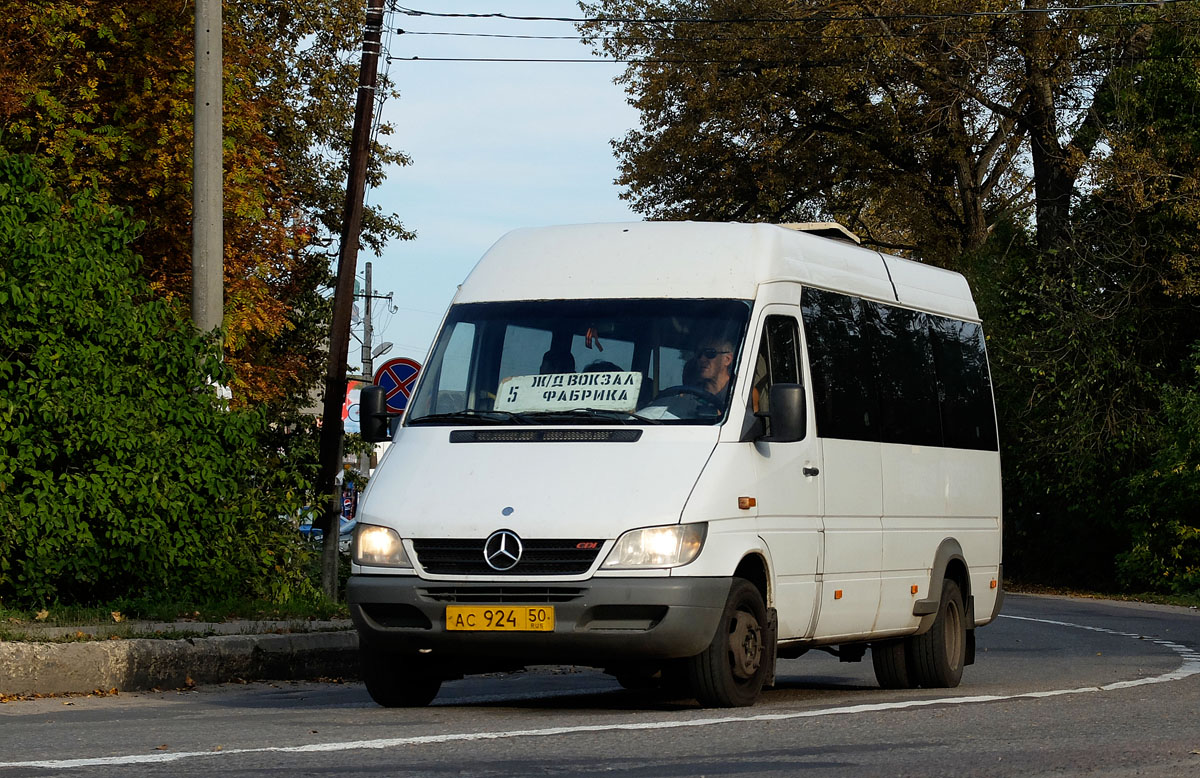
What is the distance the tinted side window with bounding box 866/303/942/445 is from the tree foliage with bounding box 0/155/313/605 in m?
5.62

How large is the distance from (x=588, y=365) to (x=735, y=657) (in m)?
1.80

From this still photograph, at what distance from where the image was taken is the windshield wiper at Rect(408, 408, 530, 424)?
413 inches

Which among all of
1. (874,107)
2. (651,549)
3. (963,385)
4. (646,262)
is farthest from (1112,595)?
(651,549)

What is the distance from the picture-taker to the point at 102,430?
47.6 ft

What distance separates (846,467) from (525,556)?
271cm

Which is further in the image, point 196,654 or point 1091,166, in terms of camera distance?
point 1091,166

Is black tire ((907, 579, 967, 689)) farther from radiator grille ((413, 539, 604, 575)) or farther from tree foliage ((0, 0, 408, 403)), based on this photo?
tree foliage ((0, 0, 408, 403))

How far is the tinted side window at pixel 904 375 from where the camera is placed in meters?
12.5

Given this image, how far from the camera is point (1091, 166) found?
32.3 metres

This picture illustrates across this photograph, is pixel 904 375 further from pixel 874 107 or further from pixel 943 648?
pixel 874 107

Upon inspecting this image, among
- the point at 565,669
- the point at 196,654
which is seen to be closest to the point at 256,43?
the point at 565,669

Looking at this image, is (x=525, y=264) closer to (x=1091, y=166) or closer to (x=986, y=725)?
(x=986, y=725)

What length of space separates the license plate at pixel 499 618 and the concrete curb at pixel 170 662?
3.12 m

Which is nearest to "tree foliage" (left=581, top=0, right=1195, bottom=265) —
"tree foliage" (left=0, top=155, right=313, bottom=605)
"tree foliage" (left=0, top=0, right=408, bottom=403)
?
"tree foliage" (left=0, top=0, right=408, bottom=403)
